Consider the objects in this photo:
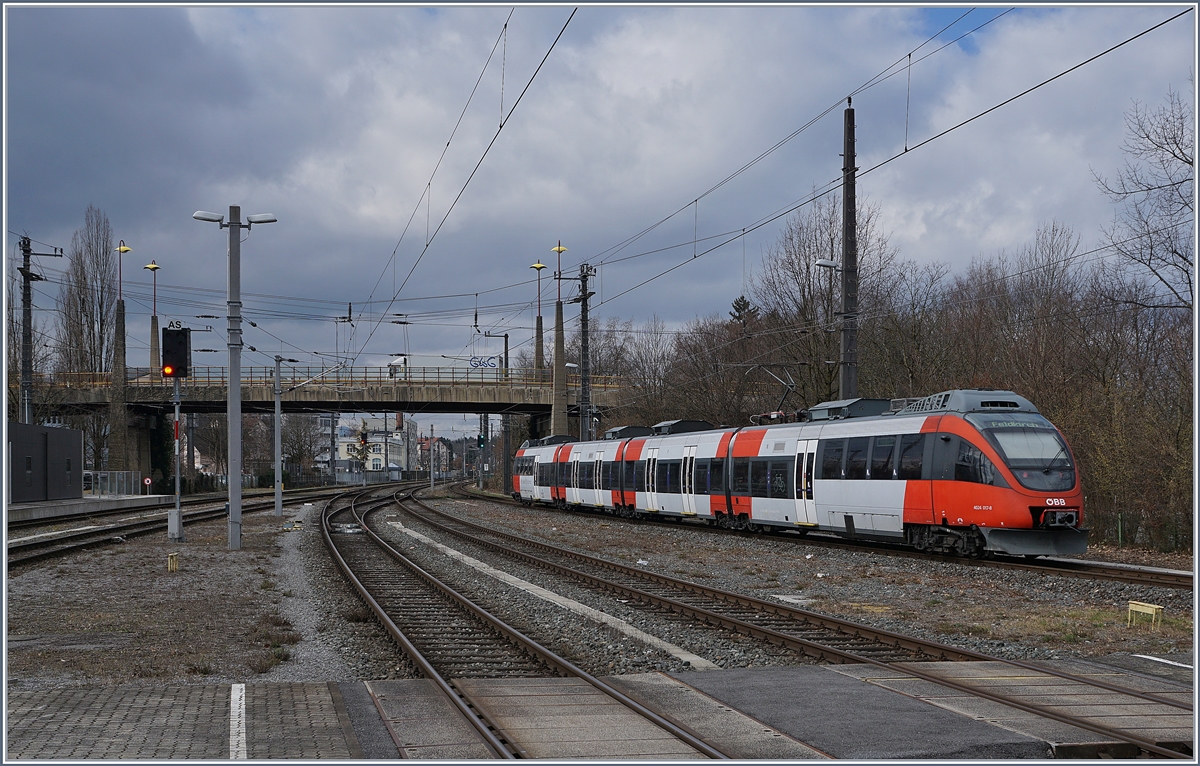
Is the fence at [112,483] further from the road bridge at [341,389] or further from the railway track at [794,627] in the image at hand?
the railway track at [794,627]

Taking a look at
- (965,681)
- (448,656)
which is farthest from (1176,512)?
(448,656)

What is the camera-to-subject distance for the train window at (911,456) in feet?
66.0

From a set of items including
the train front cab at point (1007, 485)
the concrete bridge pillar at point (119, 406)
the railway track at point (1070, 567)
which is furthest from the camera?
the concrete bridge pillar at point (119, 406)

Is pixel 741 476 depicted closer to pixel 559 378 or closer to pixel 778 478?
pixel 778 478

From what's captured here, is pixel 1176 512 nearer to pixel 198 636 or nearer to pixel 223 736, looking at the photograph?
pixel 198 636

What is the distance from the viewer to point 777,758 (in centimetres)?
675

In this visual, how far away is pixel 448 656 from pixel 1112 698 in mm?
6383

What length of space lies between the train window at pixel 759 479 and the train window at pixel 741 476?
232mm

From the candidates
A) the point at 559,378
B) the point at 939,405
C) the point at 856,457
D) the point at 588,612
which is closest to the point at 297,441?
the point at 559,378

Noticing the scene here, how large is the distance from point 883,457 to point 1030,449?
332 centimetres

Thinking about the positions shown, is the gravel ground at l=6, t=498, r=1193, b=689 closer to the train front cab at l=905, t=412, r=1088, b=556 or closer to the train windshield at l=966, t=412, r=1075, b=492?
the train front cab at l=905, t=412, r=1088, b=556

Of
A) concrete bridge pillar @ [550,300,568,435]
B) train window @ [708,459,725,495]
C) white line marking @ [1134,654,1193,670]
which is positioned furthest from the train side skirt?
concrete bridge pillar @ [550,300,568,435]

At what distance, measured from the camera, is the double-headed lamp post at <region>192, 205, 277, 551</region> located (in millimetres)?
23750

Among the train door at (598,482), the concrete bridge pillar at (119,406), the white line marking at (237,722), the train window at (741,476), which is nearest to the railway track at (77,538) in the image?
the white line marking at (237,722)
